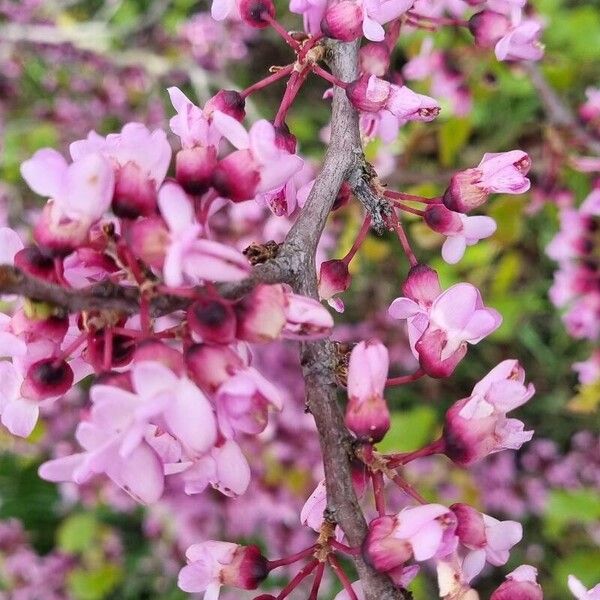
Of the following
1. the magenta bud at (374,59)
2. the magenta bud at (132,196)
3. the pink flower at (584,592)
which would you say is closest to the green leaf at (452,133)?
the magenta bud at (374,59)

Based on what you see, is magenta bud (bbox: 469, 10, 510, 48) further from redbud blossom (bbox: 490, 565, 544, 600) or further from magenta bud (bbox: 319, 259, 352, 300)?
redbud blossom (bbox: 490, 565, 544, 600)

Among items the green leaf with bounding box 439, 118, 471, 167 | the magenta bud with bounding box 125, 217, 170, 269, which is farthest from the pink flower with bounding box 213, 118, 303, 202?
the green leaf with bounding box 439, 118, 471, 167

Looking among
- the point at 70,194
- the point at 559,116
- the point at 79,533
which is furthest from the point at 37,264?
the point at 79,533

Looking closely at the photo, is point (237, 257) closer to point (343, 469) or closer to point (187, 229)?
point (187, 229)

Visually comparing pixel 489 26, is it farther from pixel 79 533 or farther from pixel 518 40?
pixel 79 533

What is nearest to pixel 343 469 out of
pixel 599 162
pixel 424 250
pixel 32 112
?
pixel 599 162

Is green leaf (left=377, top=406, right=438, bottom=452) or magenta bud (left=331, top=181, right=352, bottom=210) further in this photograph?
green leaf (left=377, top=406, right=438, bottom=452)

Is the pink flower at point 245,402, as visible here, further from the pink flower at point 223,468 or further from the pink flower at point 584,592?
the pink flower at point 584,592
